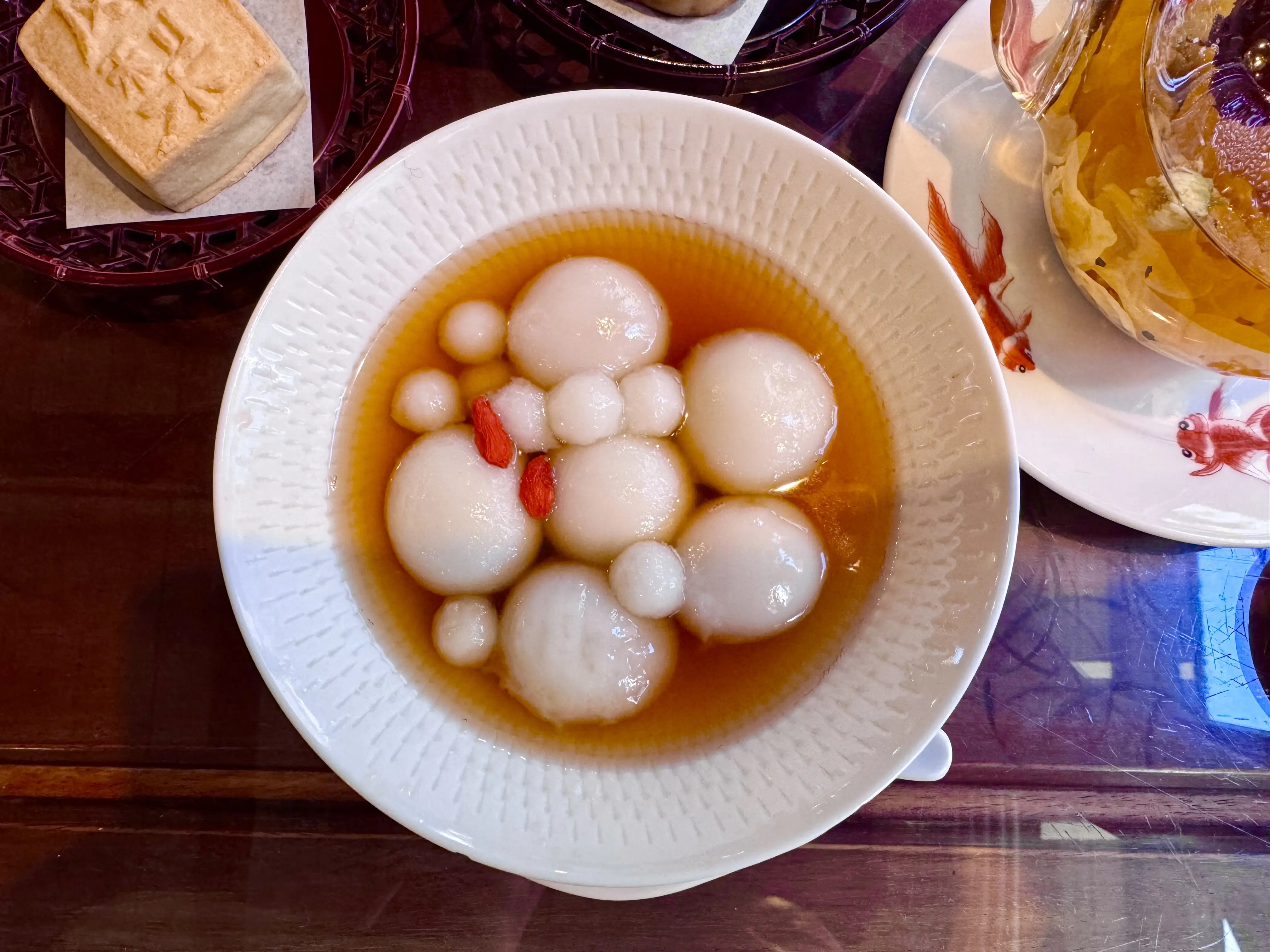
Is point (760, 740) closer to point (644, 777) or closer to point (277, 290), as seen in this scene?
point (644, 777)

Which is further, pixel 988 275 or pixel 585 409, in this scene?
pixel 988 275

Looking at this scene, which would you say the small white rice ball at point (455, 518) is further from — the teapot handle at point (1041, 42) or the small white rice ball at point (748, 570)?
the teapot handle at point (1041, 42)

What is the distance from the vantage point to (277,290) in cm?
74

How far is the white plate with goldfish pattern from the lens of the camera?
923 millimetres

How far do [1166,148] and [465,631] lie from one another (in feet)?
3.00

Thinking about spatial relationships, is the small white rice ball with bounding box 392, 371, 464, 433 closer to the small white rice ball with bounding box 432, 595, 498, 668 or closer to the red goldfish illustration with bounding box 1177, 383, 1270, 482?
the small white rice ball with bounding box 432, 595, 498, 668

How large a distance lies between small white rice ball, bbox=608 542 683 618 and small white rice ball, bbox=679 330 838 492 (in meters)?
0.13

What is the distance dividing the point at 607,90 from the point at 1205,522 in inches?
34.3

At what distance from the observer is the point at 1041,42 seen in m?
0.85

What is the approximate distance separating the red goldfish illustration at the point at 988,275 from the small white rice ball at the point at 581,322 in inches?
15.6

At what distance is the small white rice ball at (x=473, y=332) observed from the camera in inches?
35.8

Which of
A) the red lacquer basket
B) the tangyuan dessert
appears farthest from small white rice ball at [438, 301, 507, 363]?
the red lacquer basket

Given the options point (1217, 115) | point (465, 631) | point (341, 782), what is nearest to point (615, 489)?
point (465, 631)

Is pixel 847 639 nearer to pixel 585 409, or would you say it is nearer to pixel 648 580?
pixel 648 580
